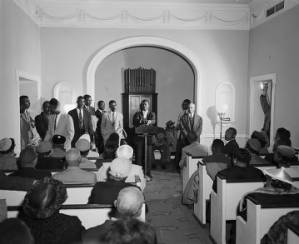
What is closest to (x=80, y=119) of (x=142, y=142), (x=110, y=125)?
(x=110, y=125)

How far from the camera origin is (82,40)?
841cm

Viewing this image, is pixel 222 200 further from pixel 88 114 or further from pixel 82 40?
pixel 82 40

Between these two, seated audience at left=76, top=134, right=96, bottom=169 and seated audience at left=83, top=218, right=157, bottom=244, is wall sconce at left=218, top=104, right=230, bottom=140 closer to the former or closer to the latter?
seated audience at left=76, top=134, right=96, bottom=169

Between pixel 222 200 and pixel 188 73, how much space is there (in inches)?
300

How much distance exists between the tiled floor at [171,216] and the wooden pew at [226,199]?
13.5 inches

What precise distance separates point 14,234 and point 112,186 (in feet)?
5.00

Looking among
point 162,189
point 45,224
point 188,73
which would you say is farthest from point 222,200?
point 188,73

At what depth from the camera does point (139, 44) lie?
337 inches

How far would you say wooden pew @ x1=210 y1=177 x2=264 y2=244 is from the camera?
3594 mm

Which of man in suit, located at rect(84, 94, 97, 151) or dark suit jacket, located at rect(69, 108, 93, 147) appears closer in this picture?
dark suit jacket, located at rect(69, 108, 93, 147)

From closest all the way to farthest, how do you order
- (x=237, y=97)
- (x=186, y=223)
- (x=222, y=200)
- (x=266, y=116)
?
(x=222, y=200), (x=186, y=223), (x=266, y=116), (x=237, y=97)

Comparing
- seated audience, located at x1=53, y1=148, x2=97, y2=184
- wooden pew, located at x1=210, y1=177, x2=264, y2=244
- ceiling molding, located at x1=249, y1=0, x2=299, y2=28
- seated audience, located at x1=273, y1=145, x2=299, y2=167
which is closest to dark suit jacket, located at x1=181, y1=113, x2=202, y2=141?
ceiling molding, located at x1=249, y1=0, x2=299, y2=28

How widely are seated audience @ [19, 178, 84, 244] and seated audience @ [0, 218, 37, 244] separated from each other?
0.55 metres

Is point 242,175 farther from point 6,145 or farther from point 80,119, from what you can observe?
point 80,119
